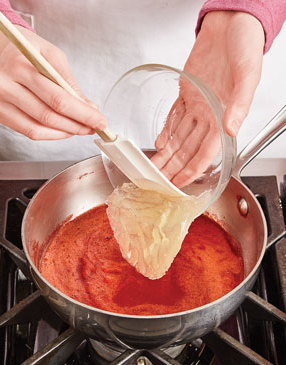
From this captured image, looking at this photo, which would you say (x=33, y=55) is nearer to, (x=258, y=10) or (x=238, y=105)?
(x=238, y=105)

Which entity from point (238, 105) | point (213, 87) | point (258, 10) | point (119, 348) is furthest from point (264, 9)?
point (119, 348)

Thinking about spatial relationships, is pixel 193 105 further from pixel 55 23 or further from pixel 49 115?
pixel 55 23

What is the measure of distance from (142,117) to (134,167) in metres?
0.13

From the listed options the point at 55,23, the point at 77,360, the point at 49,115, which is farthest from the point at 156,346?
the point at 55,23

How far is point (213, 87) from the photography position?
80cm

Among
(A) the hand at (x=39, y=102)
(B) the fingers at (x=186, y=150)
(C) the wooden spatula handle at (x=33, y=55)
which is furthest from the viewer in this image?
(B) the fingers at (x=186, y=150)

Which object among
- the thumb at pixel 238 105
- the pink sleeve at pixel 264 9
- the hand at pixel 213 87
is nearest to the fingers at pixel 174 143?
the hand at pixel 213 87

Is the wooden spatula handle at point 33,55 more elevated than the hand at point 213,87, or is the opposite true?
the wooden spatula handle at point 33,55

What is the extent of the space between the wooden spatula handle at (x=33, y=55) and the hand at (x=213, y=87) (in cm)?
13

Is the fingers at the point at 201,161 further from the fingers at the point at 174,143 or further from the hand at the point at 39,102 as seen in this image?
the hand at the point at 39,102

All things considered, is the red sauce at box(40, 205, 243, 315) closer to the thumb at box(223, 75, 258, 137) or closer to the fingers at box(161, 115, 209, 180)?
the fingers at box(161, 115, 209, 180)

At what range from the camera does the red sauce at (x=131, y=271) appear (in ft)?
2.37

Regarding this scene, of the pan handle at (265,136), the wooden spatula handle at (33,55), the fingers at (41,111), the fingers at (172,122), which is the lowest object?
the pan handle at (265,136)

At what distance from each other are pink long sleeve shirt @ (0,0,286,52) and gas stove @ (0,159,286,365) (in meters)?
0.28
